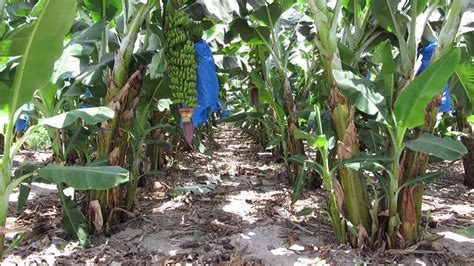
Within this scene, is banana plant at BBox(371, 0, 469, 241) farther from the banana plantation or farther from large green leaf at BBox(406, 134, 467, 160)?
large green leaf at BBox(406, 134, 467, 160)

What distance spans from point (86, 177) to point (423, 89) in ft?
5.59

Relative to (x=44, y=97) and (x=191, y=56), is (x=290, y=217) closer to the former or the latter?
(x=191, y=56)

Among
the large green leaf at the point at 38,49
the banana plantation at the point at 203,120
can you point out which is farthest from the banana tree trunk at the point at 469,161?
the large green leaf at the point at 38,49

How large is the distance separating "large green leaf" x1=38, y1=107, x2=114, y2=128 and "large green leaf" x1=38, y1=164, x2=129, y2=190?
23 cm

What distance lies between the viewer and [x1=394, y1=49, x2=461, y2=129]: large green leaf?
173 cm

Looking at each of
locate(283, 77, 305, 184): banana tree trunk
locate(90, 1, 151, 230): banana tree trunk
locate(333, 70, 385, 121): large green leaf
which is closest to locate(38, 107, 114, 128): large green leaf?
locate(90, 1, 151, 230): banana tree trunk

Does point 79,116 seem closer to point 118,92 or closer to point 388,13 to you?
point 118,92

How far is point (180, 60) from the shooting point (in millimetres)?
2270

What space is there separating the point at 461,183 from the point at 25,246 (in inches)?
168

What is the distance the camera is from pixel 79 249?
2.29 m

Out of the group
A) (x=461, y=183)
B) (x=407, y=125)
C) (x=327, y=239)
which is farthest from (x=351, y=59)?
(x=461, y=183)

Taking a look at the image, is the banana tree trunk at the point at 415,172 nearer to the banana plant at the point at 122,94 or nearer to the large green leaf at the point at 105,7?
the banana plant at the point at 122,94

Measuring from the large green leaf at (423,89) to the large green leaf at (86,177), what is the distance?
143 cm

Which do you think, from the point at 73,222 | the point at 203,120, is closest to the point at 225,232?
the point at 203,120
